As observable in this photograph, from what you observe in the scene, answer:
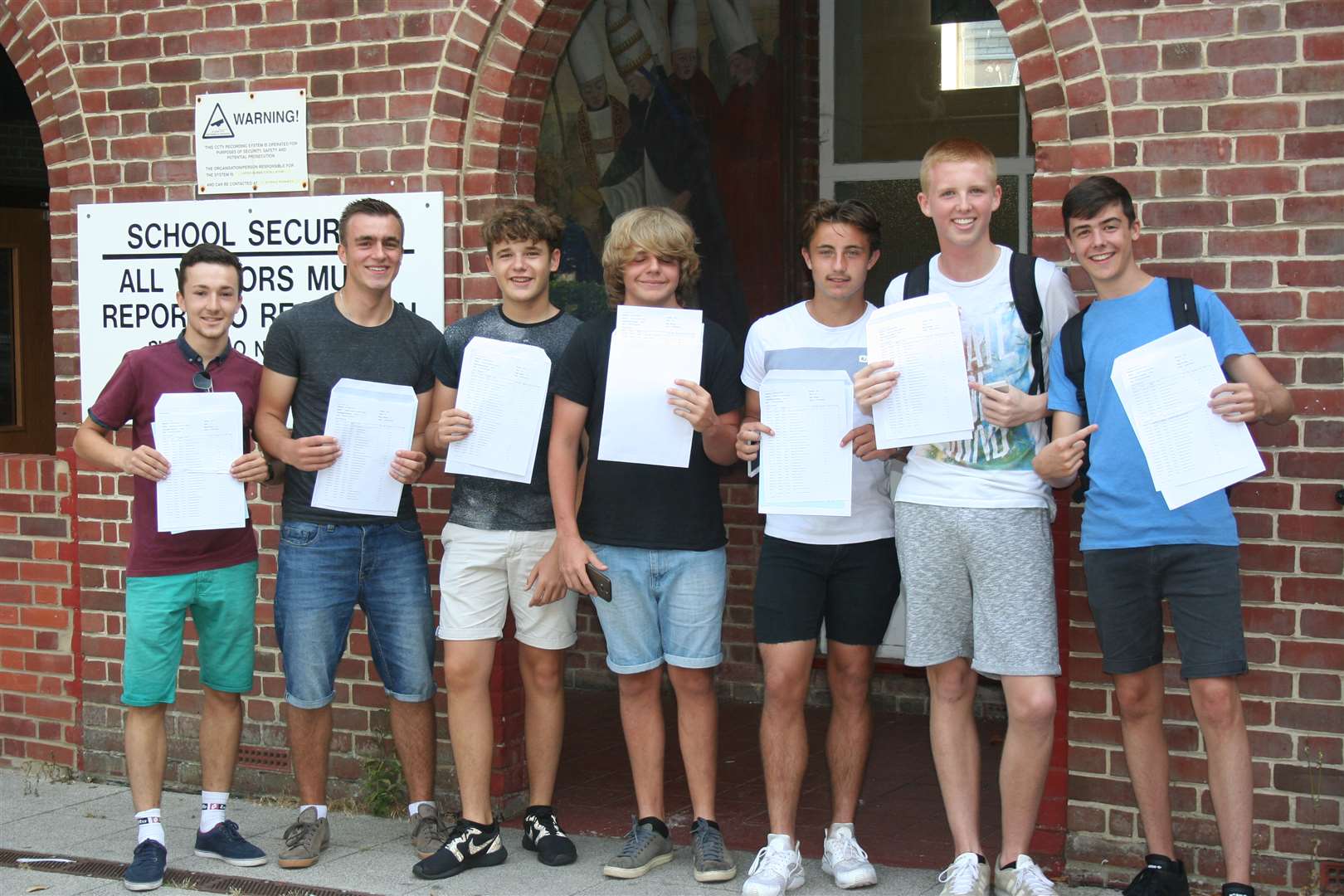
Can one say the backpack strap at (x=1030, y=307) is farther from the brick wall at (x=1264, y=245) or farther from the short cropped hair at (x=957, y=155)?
the brick wall at (x=1264, y=245)

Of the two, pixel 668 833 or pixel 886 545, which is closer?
pixel 886 545

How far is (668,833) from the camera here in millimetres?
5352

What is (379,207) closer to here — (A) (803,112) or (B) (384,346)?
(B) (384,346)

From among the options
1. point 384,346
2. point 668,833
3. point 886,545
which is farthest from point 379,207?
point 668,833

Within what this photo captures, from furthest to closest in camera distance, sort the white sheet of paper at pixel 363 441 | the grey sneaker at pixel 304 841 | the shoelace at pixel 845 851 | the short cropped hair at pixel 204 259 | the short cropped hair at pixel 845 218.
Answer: the grey sneaker at pixel 304 841 < the short cropped hair at pixel 204 259 < the white sheet of paper at pixel 363 441 < the shoelace at pixel 845 851 < the short cropped hair at pixel 845 218

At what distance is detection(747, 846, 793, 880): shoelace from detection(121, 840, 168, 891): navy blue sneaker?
1.97m

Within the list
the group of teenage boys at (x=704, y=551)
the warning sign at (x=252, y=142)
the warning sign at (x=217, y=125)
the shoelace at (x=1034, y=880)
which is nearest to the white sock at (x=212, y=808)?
the group of teenage boys at (x=704, y=551)

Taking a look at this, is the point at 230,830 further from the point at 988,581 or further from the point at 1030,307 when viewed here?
the point at 1030,307

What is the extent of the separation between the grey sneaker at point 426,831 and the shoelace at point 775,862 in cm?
115

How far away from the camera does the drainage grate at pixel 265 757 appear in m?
6.31

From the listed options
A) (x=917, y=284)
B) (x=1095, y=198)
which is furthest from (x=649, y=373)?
(x=1095, y=198)

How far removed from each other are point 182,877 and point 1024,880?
2778 mm

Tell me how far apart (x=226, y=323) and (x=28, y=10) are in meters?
2.33

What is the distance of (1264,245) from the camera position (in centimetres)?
471
